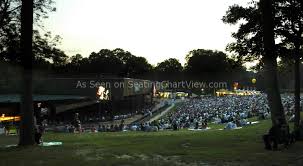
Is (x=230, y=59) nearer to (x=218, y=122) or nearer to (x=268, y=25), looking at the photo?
(x=268, y=25)

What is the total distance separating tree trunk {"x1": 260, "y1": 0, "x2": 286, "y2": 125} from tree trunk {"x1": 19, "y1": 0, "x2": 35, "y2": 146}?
9.09 meters

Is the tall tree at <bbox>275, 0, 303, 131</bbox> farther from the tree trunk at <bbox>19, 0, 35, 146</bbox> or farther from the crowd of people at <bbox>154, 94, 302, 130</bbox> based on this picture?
the crowd of people at <bbox>154, 94, 302, 130</bbox>

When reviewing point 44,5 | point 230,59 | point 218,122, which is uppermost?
point 44,5

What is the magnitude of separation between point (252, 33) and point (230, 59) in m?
2.11

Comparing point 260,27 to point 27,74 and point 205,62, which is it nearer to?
point 27,74

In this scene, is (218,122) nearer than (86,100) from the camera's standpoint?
Yes

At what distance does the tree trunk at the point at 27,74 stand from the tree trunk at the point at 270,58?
9090 millimetres

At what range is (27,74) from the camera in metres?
19.3

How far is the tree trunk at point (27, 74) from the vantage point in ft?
62.6

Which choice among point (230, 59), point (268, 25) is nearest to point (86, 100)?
point (230, 59)

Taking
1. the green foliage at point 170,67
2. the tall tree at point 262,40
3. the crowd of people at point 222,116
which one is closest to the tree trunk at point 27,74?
the tall tree at point 262,40

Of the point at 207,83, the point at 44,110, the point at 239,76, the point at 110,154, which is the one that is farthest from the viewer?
the point at 239,76

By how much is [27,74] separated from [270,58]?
31.1 ft

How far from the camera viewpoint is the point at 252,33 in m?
20.8
